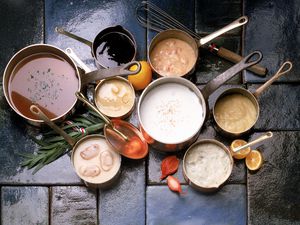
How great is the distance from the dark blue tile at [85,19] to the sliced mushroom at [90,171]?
660 millimetres

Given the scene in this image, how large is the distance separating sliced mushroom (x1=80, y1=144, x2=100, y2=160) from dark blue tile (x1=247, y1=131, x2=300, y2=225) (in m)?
0.83

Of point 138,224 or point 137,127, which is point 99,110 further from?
point 138,224

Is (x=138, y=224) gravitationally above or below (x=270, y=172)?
below

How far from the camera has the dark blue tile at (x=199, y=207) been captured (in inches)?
126

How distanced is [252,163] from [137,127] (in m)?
0.64

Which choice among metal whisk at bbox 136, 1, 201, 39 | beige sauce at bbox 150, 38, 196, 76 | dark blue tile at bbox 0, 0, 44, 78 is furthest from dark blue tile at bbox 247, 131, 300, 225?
dark blue tile at bbox 0, 0, 44, 78

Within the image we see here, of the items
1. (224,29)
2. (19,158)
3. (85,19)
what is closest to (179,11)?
(224,29)

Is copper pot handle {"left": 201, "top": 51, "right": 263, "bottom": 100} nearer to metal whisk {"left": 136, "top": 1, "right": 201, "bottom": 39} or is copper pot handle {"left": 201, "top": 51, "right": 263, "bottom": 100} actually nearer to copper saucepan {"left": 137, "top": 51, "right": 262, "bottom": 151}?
copper saucepan {"left": 137, "top": 51, "right": 262, "bottom": 151}

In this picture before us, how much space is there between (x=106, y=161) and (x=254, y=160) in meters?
0.78

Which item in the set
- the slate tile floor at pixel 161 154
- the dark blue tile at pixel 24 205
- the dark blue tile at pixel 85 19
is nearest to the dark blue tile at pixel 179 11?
the slate tile floor at pixel 161 154

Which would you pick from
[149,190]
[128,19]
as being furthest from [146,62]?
[149,190]

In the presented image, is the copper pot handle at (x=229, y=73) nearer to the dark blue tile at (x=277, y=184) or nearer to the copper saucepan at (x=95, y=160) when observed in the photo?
the dark blue tile at (x=277, y=184)

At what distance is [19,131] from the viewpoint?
3.32m

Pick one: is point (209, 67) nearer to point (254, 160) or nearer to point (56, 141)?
point (254, 160)
